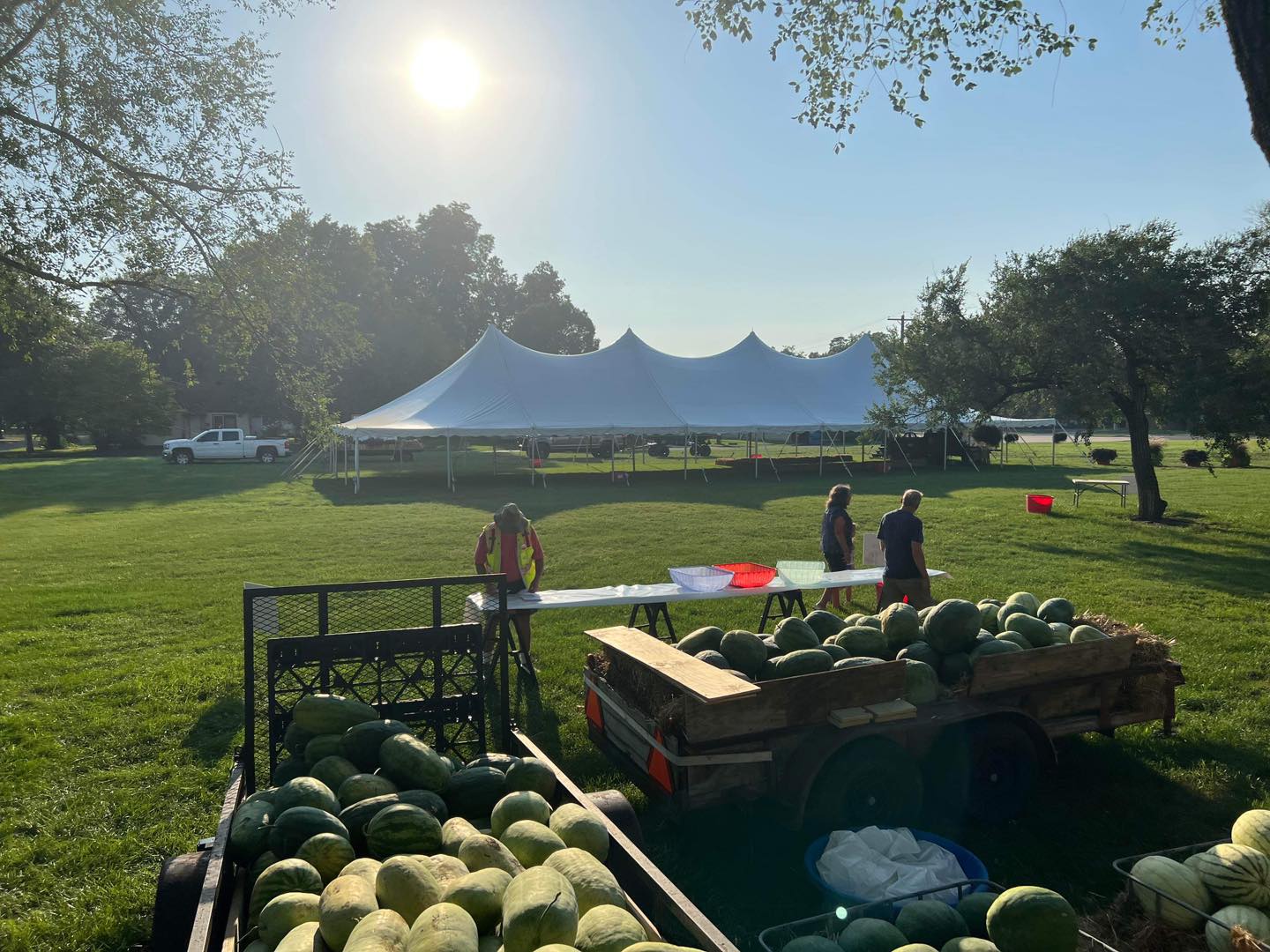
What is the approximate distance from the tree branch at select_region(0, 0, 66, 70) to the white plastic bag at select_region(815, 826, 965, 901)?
10.9 metres

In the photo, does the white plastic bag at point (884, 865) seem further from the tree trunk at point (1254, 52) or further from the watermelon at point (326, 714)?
the tree trunk at point (1254, 52)

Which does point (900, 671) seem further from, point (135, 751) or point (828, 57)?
point (828, 57)

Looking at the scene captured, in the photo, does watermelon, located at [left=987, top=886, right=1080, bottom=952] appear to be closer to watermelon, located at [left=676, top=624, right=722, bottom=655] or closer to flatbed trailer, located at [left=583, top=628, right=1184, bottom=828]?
flatbed trailer, located at [left=583, top=628, right=1184, bottom=828]

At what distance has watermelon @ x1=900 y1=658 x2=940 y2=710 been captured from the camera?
479 centimetres

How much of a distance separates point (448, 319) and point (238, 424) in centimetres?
2207

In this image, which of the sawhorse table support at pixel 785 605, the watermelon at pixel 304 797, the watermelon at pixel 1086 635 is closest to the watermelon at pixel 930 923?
the watermelon at pixel 304 797

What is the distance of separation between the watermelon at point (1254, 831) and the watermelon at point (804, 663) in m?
2.19

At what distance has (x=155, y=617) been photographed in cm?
1003

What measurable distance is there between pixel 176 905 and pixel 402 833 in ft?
3.53

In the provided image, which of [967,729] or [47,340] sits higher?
[47,340]

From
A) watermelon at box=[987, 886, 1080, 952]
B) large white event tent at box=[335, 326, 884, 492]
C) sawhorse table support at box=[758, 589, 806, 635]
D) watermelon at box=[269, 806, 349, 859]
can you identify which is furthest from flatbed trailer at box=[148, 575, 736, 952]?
large white event tent at box=[335, 326, 884, 492]

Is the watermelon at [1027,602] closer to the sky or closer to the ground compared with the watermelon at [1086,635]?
closer to the sky

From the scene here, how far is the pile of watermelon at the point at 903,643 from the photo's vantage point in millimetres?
4840

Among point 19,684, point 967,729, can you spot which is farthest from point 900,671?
point 19,684
